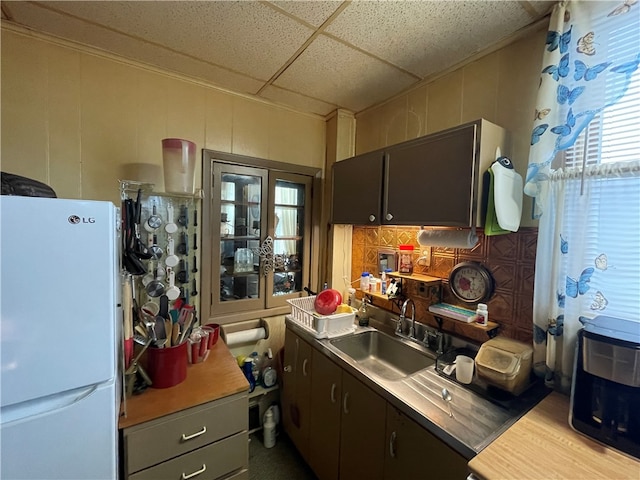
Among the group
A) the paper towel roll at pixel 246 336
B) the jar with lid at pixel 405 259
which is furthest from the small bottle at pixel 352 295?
the paper towel roll at pixel 246 336

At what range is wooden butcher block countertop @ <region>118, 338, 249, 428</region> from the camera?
42.6 inches

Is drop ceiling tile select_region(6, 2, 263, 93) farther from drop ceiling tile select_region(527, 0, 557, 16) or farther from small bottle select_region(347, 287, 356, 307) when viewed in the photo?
small bottle select_region(347, 287, 356, 307)

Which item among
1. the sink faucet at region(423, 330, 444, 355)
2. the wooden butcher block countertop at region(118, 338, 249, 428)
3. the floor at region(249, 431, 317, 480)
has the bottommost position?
the floor at region(249, 431, 317, 480)

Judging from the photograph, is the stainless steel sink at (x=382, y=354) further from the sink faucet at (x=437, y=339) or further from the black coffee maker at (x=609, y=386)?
the black coffee maker at (x=609, y=386)

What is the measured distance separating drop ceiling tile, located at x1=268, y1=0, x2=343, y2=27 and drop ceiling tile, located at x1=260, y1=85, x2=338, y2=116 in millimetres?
655

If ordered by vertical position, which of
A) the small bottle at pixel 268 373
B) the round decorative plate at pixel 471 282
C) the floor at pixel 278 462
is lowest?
the floor at pixel 278 462

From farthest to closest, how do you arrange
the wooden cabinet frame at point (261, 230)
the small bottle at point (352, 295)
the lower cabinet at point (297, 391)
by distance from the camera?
the small bottle at point (352, 295) < the wooden cabinet frame at point (261, 230) < the lower cabinet at point (297, 391)

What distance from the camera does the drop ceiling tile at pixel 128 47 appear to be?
3.97 ft

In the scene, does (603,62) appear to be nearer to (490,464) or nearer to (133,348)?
(490,464)

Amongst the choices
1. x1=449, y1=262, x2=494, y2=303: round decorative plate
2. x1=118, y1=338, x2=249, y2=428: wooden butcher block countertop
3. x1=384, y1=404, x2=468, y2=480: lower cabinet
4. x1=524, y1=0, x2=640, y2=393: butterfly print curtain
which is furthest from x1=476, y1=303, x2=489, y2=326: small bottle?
x1=118, y1=338, x2=249, y2=428: wooden butcher block countertop

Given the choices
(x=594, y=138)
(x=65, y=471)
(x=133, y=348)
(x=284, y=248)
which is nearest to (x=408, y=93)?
(x=594, y=138)

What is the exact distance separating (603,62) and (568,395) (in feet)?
4.13

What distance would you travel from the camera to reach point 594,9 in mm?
998

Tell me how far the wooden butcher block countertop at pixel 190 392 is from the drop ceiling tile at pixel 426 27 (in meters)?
1.73
